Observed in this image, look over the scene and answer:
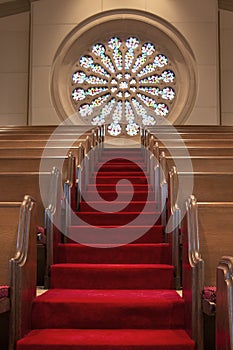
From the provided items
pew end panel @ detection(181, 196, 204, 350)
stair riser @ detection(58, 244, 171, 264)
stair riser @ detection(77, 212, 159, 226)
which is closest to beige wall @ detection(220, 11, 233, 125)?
stair riser @ detection(77, 212, 159, 226)

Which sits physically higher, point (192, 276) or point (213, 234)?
point (213, 234)

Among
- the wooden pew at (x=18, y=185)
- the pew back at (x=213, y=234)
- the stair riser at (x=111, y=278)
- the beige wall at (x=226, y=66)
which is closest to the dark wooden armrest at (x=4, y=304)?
the stair riser at (x=111, y=278)

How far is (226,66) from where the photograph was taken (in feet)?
33.1

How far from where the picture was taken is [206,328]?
2.96m

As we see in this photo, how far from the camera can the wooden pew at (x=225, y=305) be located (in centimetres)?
212

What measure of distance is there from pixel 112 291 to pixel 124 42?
7.35 m

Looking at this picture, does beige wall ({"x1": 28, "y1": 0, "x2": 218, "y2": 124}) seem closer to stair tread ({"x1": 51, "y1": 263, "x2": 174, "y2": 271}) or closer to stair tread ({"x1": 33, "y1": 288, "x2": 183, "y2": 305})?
stair tread ({"x1": 51, "y1": 263, "x2": 174, "y2": 271})

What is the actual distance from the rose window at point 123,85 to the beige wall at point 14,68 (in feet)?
2.72

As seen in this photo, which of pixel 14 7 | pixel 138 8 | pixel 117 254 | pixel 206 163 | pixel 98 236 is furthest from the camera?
pixel 14 7

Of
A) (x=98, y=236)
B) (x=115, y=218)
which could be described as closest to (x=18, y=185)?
(x=98, y=236)

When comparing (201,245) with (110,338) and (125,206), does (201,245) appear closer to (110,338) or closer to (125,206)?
(110,338)

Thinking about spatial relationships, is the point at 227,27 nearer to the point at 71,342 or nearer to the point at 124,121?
the point at 124,121

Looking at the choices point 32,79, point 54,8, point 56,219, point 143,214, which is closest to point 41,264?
point 56,219

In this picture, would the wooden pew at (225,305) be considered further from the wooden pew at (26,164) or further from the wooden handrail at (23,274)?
the wooden pew at (26,164)
